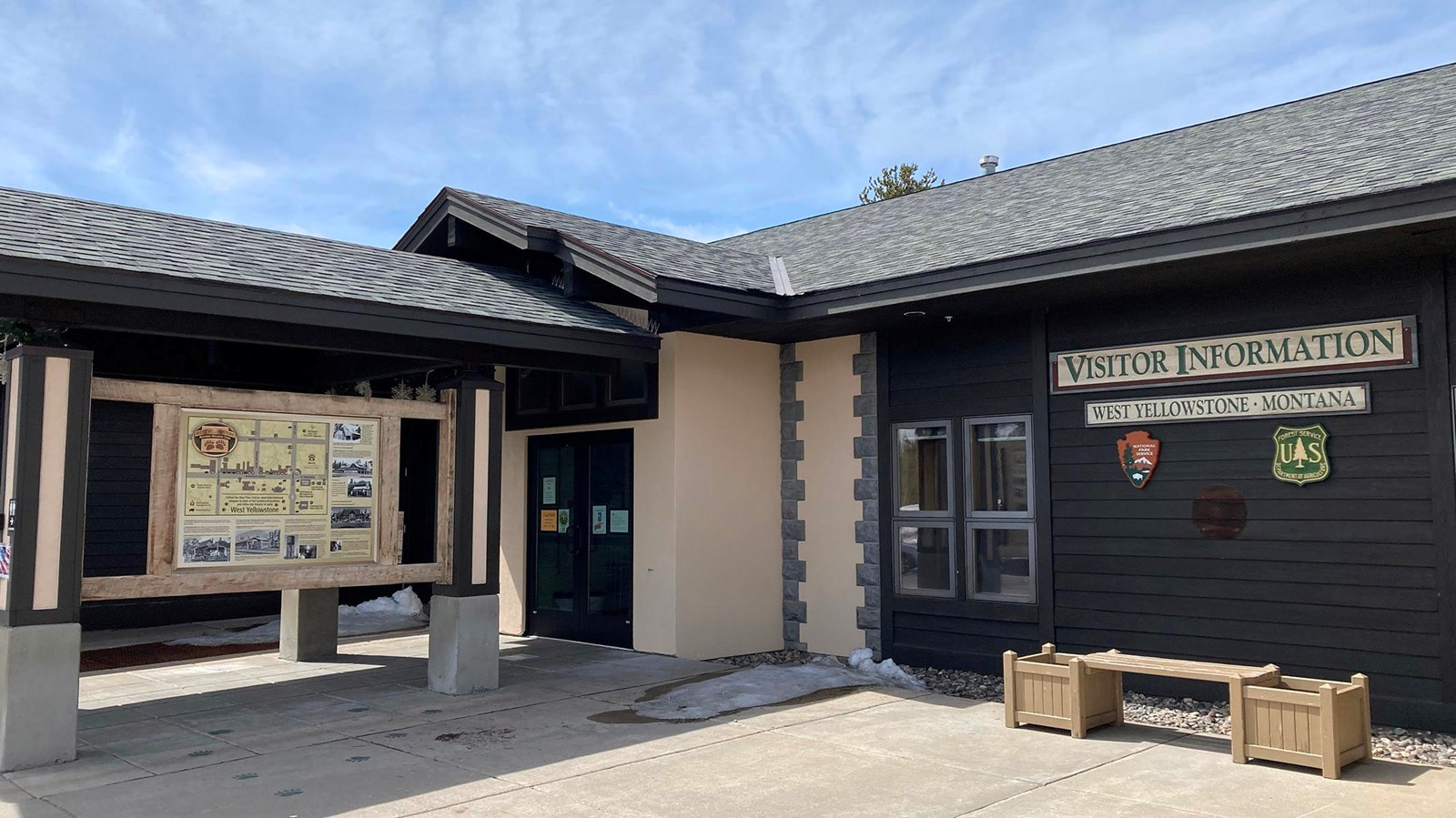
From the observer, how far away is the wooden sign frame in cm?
723

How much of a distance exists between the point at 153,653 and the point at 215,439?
477cm

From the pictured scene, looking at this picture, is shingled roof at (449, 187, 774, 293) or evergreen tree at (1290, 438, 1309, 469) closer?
evergreen tree at (1290, 438, 1309, 469)

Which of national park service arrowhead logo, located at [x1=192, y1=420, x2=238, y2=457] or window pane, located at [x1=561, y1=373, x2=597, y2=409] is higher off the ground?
window pane, located at [x1=561, y1=373, x2=597, y2=409]

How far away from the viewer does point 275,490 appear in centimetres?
802

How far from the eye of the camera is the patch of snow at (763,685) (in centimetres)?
809

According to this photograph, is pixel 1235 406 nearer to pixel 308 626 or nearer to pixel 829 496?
pixel 829 496

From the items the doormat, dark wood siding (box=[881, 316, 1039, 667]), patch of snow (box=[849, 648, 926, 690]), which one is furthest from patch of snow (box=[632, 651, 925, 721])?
the doormat

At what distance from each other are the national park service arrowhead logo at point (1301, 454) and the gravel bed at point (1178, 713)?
5.88ft

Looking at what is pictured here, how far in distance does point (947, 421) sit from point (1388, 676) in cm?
403

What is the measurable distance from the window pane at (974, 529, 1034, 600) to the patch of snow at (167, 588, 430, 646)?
7381mm

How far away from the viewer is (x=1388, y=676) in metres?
7.33

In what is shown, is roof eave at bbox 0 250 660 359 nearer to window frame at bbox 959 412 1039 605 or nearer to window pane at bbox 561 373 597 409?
window pane at bbox 561 373 597 409

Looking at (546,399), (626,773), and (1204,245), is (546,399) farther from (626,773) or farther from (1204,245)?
(1204,245)

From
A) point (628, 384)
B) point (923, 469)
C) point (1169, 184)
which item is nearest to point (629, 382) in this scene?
point (628, 384)
